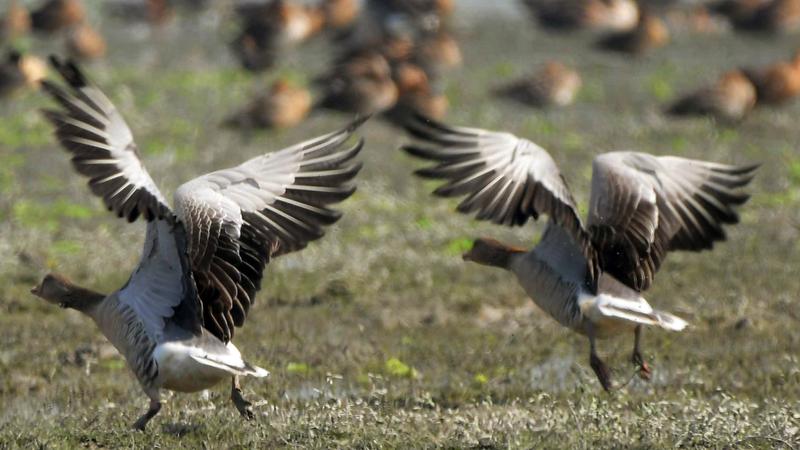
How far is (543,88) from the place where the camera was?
22.7 meters

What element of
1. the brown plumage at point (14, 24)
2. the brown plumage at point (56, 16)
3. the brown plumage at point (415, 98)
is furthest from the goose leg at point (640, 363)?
the brown plumage at point (14, 24)

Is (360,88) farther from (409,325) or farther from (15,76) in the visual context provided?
(409,325)

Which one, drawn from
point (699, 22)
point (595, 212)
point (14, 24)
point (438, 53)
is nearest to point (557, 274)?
point (595, 212)

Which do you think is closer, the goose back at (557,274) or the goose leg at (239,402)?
the goose leg at (239,402)

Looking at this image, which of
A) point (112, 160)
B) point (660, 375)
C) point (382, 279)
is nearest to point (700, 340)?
point (660, 375)

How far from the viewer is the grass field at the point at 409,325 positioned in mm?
7887

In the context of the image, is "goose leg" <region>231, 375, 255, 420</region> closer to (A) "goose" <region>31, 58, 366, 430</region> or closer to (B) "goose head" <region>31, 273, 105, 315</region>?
(A) "goose" <region>31, 58, 366, 430</region>

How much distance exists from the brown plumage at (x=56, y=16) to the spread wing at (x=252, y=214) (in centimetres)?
2070

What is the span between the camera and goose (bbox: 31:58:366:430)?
7.95m

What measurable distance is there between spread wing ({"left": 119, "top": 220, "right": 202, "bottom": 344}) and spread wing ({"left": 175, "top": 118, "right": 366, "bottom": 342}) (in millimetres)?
94

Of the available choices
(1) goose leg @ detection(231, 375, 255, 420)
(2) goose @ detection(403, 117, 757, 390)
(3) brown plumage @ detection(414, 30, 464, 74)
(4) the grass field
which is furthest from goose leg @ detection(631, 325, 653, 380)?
(3) brown plumage @ detection(414, 30, 464, 74)

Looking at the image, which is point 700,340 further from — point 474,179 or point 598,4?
point 598,4

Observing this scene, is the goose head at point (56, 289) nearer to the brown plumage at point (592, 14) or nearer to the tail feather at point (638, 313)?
the tail feather at point (638, 313)

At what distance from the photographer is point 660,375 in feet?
32.2
